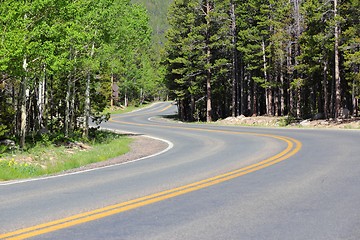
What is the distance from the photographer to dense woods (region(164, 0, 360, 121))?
33062 mm

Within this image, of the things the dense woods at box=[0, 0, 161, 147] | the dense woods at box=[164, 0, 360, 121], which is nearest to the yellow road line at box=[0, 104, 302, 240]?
the dense woods at box=[0, 0, 161, 147]

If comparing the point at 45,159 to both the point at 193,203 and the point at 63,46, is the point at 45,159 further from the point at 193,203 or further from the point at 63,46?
the point at 193,203

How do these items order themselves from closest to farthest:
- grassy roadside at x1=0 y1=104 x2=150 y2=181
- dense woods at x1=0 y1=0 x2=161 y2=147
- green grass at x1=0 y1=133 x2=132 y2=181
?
green grass at x1=0 y1=133 x2=132 y2=181 < grassy roadside at x1=0 y1=104 x2=150 y2=181 < dense woods at x1=0 y1=0 x2=161 y2=147

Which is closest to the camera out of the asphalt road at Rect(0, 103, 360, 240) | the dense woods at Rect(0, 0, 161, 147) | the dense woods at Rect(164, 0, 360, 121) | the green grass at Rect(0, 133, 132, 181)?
the asphalt road at Rect(0, 103, 360, 240)

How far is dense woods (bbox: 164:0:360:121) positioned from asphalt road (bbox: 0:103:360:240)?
2278cm

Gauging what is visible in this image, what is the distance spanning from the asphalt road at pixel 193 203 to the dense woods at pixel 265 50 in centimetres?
2278

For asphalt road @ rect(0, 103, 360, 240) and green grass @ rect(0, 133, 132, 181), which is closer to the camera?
asphalt road @ rect(0, 103, 360, 240)

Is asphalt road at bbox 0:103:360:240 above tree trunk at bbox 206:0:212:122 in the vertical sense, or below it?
below

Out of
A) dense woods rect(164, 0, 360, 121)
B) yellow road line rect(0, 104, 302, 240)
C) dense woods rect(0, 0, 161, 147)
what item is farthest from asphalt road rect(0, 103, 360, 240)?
dense woods rect(164, 0, 360, 121)

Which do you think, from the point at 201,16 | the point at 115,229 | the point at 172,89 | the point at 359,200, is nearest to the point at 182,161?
the point at 359,200

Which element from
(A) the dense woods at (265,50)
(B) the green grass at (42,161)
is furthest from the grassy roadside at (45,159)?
(A) the dense woods at (265,50)

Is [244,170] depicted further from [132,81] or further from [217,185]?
[132,81]

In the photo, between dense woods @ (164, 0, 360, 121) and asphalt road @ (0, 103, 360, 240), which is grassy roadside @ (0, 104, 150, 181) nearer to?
asphalt road @ (0, 103, 360, 240)

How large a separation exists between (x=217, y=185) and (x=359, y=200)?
2.61 m
